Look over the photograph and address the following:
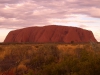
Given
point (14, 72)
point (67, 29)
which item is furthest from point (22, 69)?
point (67, 29)

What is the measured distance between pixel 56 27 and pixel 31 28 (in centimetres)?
1682

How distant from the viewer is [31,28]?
13350cm

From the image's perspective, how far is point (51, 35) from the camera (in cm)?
12044

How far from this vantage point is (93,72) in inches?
465

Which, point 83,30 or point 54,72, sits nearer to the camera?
point 54,72

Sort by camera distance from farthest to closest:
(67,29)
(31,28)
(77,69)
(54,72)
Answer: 1. (31,28)
2. (67,29)
3. (54,72)
4. (77,69)

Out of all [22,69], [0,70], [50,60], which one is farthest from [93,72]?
[0,70]

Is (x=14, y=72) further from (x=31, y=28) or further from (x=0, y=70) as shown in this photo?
(x=31, y=28)

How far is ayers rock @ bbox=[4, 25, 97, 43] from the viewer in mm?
115312

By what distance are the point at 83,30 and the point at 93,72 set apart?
11715cm

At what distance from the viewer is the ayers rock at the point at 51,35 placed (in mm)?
115312

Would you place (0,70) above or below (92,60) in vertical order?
below

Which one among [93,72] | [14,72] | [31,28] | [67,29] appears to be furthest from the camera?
[31,28]

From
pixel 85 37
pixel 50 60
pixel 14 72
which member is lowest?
pixel 85 37
